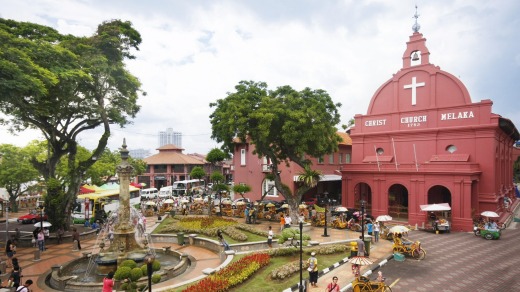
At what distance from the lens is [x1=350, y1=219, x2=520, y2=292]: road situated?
13.4 m

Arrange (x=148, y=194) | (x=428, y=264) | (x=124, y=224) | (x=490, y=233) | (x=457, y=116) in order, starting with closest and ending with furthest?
(x=428, y=264)
(x=124, y=224)
(x=490, y=233)
(x=457, y=116)
(x=148, y=194)

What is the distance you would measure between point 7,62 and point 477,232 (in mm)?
31401

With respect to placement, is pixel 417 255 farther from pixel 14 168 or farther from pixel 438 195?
pixel 14 168

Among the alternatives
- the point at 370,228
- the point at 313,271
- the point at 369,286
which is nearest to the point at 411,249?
the point at 370,228

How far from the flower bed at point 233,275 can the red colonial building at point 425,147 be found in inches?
688

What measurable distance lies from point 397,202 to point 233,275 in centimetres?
2491

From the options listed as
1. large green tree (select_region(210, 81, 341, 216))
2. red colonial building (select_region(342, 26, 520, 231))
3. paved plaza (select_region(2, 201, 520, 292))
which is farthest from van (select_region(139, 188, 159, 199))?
red colonial building (select_region(342, 26, 520, 231))

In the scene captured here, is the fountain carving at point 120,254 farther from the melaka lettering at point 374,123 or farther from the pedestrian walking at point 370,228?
the melaka lettering at point 374,123

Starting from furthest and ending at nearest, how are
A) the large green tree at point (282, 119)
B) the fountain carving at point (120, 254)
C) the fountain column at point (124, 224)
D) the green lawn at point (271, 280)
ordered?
the large green tree at point (282, 119)
the fountain column at point (124, 224)
the fountain carving at point (120, 254)
the green lawn at point (271, 280)

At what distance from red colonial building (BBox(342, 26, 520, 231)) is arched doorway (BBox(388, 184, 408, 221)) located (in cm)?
9

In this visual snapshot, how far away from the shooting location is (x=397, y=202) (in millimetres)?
33031

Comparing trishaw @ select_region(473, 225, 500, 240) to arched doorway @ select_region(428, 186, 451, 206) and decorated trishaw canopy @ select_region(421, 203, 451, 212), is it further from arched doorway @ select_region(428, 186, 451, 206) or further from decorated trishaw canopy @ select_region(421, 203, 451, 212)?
arched doorway @ select_region(428, 186, 451, 206)

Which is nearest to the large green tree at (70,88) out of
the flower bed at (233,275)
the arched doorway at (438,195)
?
the flower bed at (233,275)

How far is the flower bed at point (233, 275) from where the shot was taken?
464 inches
